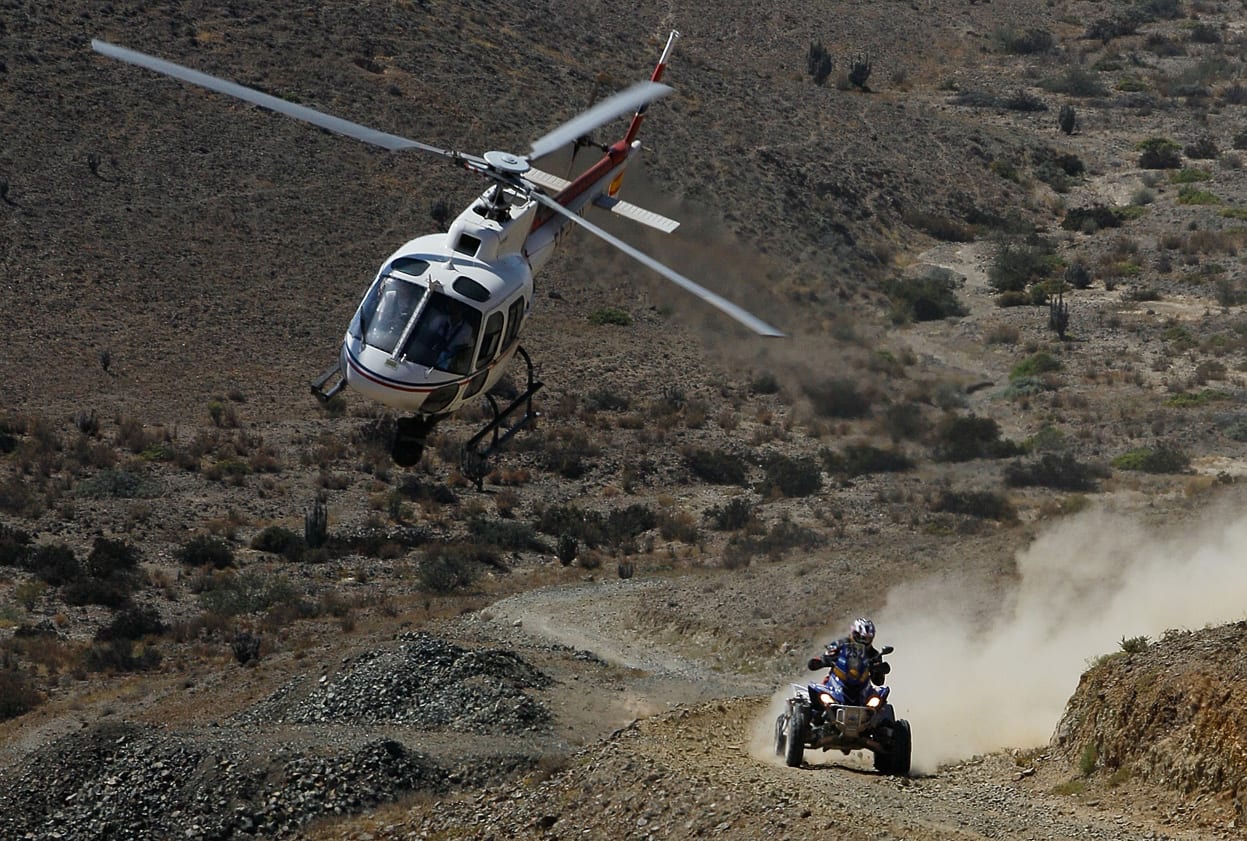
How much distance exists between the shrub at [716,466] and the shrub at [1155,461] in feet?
36.1

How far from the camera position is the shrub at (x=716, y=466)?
172 feet

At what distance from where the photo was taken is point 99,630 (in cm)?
3688

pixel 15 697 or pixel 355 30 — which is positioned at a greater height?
pixel 355 30

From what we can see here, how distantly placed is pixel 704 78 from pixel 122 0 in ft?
85.5

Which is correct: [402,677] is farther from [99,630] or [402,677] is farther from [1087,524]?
[1087,524]

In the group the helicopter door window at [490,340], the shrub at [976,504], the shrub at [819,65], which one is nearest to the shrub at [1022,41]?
the shrub at [819,65]

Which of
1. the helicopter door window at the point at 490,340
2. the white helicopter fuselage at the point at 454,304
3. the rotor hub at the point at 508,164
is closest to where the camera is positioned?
the white helicopter fuselage at the point at 454,304

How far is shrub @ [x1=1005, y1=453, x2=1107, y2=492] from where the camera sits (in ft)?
162

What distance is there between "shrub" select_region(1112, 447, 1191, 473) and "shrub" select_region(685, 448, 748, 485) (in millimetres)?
11002

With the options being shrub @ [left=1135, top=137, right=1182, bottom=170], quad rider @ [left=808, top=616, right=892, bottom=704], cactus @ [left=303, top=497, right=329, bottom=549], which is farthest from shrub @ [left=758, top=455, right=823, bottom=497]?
shrub @ [left=1135, top=137, right=1182, bottom=170]

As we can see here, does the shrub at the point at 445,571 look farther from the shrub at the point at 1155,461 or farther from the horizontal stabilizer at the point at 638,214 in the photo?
the shrub at the point at 1155,461

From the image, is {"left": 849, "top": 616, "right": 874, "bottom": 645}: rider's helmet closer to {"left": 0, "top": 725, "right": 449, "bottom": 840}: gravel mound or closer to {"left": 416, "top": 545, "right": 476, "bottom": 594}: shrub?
{"left": 0, "top": 725, "right": 449, "bottom": 840}: gravel mound

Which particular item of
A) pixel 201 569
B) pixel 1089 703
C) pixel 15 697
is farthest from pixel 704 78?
pixel 1089 703

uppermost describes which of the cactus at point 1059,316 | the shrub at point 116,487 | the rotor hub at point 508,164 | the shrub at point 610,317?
the rotor hub at point 508,164
